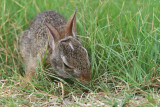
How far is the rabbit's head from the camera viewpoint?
390 centimetres

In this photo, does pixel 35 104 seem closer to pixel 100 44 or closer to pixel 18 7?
pixel 100 44

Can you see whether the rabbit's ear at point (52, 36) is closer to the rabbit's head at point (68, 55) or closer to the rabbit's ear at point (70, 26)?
the rabbit's head at point (68, 55)

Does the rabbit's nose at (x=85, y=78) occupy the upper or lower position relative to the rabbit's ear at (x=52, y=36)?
lower

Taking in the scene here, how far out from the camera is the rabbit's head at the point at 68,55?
154 inches

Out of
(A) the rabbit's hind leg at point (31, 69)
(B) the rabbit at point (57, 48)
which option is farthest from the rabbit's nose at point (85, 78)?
(A) the rabbit's hind leg at point (31, 69)

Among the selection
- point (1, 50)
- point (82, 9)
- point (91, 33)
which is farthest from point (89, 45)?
point (1, 50)

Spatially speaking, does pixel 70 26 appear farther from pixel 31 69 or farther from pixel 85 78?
pixel 31 69

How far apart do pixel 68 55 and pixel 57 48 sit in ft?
1.29

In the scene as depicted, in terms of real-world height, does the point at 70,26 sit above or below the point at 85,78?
above

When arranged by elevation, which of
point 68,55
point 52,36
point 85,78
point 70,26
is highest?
point 70,26

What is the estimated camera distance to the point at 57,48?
169 inches

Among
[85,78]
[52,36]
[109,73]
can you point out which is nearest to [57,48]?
[52,36]

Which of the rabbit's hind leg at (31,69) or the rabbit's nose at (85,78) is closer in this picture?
the rabbit's nose at (85,78)

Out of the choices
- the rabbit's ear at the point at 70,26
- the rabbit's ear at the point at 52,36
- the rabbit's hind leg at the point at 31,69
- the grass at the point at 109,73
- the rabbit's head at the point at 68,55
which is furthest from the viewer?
the rabbit's hind leg at the point at 31,69
